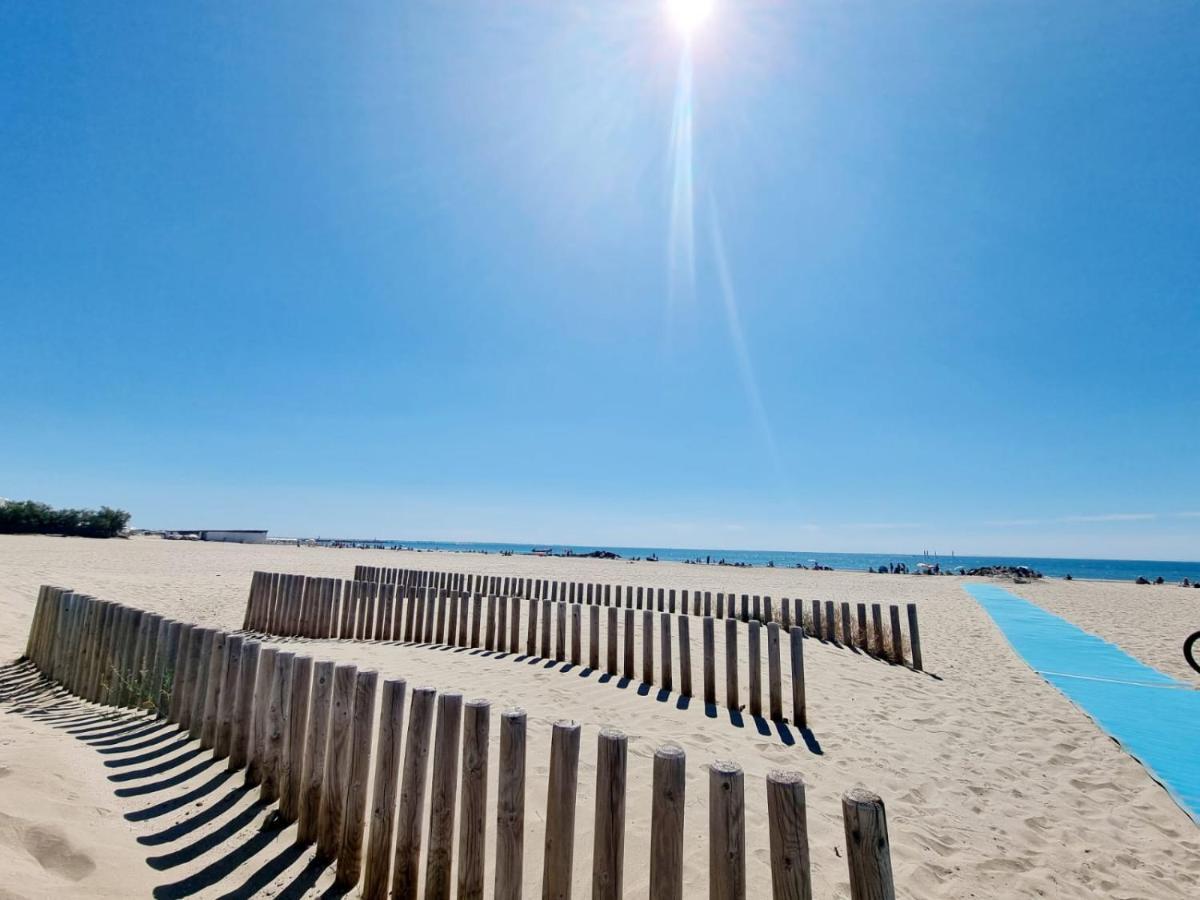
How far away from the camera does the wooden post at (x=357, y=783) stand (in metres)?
2.90

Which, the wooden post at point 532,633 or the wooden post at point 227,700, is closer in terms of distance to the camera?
the wooden post at point 227,700

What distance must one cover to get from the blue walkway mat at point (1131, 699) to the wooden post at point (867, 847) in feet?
16.8

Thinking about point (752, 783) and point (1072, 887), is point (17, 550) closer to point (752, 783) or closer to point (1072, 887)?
point (752, 783)

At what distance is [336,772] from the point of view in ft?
9.98

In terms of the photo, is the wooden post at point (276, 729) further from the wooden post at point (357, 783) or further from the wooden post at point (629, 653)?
the wooden post at point (629, 653)

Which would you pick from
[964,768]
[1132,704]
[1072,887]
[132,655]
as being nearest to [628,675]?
[964,768]

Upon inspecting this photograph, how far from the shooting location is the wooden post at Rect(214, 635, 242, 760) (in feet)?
12.8

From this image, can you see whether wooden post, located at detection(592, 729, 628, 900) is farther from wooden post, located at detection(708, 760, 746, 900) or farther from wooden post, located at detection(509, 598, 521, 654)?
wooden post, located at detection(509, 598, 521, 654)

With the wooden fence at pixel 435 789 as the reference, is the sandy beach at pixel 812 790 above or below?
below

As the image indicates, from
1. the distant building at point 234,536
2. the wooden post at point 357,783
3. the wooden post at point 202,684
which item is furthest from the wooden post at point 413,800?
the distant building at point 234,536

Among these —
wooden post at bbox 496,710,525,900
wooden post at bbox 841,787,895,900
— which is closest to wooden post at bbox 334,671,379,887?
wooden post at bbox 496,710,525,900

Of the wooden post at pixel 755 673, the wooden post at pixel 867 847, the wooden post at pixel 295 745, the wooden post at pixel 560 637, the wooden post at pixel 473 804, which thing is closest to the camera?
the wooden post at pixel 867 847

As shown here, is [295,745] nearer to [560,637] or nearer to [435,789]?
[435,789]

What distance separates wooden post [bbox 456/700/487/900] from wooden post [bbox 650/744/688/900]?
2.80ft
